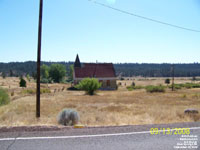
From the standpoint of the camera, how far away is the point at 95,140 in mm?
5309

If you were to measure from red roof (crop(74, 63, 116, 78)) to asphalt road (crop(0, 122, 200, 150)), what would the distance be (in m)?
44.9

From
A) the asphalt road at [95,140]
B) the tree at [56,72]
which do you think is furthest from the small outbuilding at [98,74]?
the asphalt road at [95,140]

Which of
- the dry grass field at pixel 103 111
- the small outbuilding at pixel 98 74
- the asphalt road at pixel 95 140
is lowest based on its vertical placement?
the dry grass field at pixel 103 111

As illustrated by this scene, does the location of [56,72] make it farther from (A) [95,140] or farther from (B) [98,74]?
(A) [95,140]

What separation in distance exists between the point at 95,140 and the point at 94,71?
47.9 m

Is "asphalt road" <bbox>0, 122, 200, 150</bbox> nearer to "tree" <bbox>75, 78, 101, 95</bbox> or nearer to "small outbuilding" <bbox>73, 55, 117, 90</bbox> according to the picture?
"tree" <bbox>75, 78, 101, 95</bbox>

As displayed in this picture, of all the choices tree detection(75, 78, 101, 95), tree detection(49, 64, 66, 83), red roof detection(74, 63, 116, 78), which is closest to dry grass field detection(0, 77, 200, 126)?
tree detection(75, 78, 101, 95)

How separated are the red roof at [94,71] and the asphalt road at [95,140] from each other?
4490 centimetres

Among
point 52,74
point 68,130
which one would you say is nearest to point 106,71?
point 52,74

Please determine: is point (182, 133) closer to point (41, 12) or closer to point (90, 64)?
point (41, 12)

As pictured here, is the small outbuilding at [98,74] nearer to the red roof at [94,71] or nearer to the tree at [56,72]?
the red roof at [94,71]

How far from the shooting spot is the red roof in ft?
169

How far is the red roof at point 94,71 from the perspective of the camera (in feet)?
169

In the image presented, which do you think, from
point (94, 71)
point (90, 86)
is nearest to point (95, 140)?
point (90, 86)
